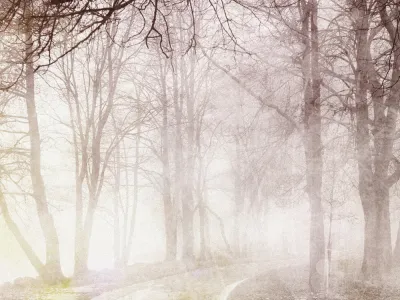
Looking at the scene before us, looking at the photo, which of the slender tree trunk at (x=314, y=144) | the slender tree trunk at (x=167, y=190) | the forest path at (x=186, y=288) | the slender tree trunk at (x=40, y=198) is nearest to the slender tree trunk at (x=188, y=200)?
the slender tree trunk at (x=167, y=190)

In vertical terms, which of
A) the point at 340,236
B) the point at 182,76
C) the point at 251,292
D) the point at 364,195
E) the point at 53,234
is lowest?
the point at 340,236

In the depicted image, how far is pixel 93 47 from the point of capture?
1555 centimetres

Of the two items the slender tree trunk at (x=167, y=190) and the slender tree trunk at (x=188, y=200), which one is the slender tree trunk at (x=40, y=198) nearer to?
the slender tree trunk at (x=188, y=200)

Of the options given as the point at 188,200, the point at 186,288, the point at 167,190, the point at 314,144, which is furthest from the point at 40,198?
the point at 167,190

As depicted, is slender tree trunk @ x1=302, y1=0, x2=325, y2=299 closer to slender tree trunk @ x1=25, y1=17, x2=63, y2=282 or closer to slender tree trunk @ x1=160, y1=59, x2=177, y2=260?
slender tree trunk @ x1=25, y1=17, x2=63, y2=282

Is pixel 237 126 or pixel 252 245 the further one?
pixel 252 245

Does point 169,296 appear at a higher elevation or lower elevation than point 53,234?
lower

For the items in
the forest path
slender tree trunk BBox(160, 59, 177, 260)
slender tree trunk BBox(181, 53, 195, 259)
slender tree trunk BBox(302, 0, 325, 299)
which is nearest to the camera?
the forest path

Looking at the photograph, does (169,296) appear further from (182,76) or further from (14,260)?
(14,260)

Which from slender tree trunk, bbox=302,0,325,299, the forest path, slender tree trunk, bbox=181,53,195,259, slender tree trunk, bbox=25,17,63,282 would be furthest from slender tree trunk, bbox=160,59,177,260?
slender tree trunk, bbox=302,0,325,299

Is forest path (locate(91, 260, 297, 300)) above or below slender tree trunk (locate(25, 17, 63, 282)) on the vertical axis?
below

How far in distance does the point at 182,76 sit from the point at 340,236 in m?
24.8

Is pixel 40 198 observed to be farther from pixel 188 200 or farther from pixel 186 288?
pixel 188 200

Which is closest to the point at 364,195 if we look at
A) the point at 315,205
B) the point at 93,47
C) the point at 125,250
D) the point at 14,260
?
the point at 315,205
